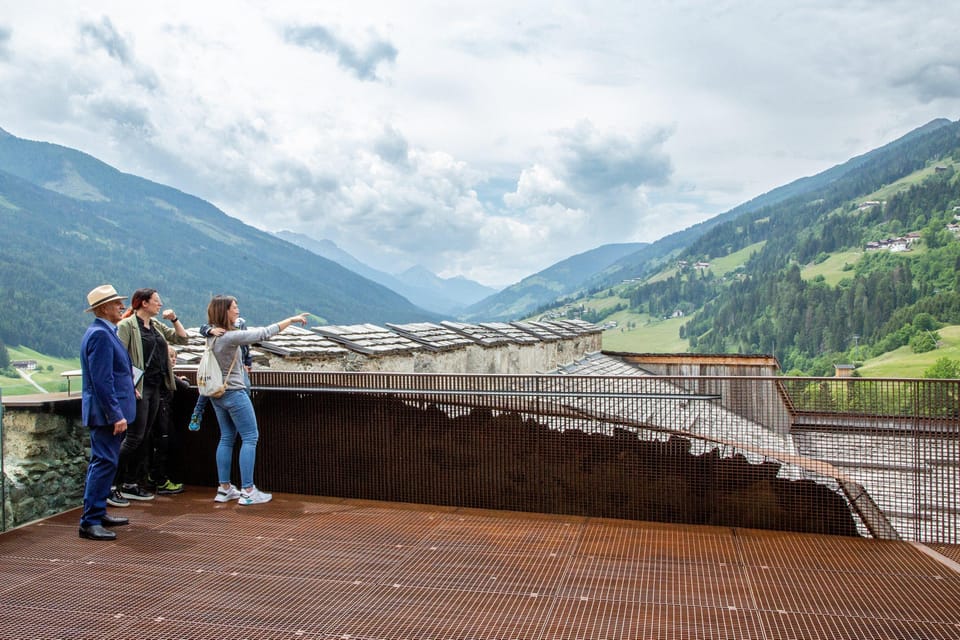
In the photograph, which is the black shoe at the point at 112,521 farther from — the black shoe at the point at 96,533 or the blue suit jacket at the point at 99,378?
the blue suit jacket at the point at 99,378

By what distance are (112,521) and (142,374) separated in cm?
105

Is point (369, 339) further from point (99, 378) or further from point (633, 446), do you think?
point (633, 446)

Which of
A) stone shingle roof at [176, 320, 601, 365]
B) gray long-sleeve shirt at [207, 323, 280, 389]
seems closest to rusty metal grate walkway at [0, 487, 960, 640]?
gray long-sleeve shirt at [207, 323, 280, 389]

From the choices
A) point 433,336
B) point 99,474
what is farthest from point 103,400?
point 433,336

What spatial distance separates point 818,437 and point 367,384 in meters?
3.12

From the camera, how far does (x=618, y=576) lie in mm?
3814

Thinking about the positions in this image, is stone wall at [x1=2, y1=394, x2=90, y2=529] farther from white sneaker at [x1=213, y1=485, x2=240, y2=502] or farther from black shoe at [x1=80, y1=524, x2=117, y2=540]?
white sneaker at [x1=213, y1=485, x2=240, y2=502]

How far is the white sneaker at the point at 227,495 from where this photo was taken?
18.2ft

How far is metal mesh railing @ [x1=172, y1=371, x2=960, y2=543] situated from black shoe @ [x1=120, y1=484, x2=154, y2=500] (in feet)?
2.00

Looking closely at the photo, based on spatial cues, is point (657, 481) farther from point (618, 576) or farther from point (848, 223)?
point (848, 223)

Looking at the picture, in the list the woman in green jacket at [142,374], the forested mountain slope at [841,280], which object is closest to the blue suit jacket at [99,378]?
the woman in green jacket at [142,374]

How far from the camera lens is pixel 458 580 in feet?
12.5

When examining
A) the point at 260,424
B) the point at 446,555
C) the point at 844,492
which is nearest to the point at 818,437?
the point at 844,492

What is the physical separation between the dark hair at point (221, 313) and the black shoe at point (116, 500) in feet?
4.95
